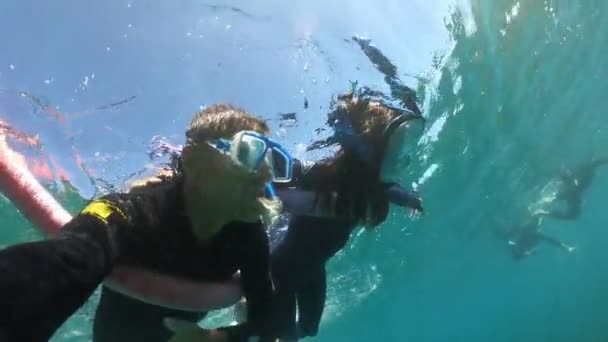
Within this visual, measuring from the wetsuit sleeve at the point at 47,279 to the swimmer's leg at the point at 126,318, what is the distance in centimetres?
155

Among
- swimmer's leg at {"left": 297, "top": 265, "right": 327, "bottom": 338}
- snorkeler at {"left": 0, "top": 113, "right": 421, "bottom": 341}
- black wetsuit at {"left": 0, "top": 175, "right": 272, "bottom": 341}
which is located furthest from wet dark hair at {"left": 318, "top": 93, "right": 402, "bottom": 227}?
black wetsuit at {"left": 0, "top": 175, "right": 272, "bottom": 341}

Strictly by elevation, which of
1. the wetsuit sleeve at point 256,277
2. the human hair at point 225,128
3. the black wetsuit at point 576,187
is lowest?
the black wetsuit at point 576,187

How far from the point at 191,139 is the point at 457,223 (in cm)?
3154

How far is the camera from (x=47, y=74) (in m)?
7.88

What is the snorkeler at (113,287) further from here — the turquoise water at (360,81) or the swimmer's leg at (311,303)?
the turquoise water at (360,81)

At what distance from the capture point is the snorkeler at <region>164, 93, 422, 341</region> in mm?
5945

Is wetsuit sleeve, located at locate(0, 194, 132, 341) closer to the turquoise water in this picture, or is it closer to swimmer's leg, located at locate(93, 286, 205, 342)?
swimmer's leg, located at locate(93, 286, 205, 342)

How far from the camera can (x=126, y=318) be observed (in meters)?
3.91

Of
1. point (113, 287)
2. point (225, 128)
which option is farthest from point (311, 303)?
point (113, 287)

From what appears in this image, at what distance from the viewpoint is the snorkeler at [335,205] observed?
19.5 ft

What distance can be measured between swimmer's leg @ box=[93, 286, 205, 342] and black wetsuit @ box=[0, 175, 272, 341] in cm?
2

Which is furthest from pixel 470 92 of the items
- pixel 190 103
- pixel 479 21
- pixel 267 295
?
pixel 267 295

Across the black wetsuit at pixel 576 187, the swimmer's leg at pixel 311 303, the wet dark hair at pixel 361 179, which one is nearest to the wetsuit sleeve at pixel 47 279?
the wet dark hair at pixel 361 179

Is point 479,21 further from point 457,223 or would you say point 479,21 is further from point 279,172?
point 457,223
